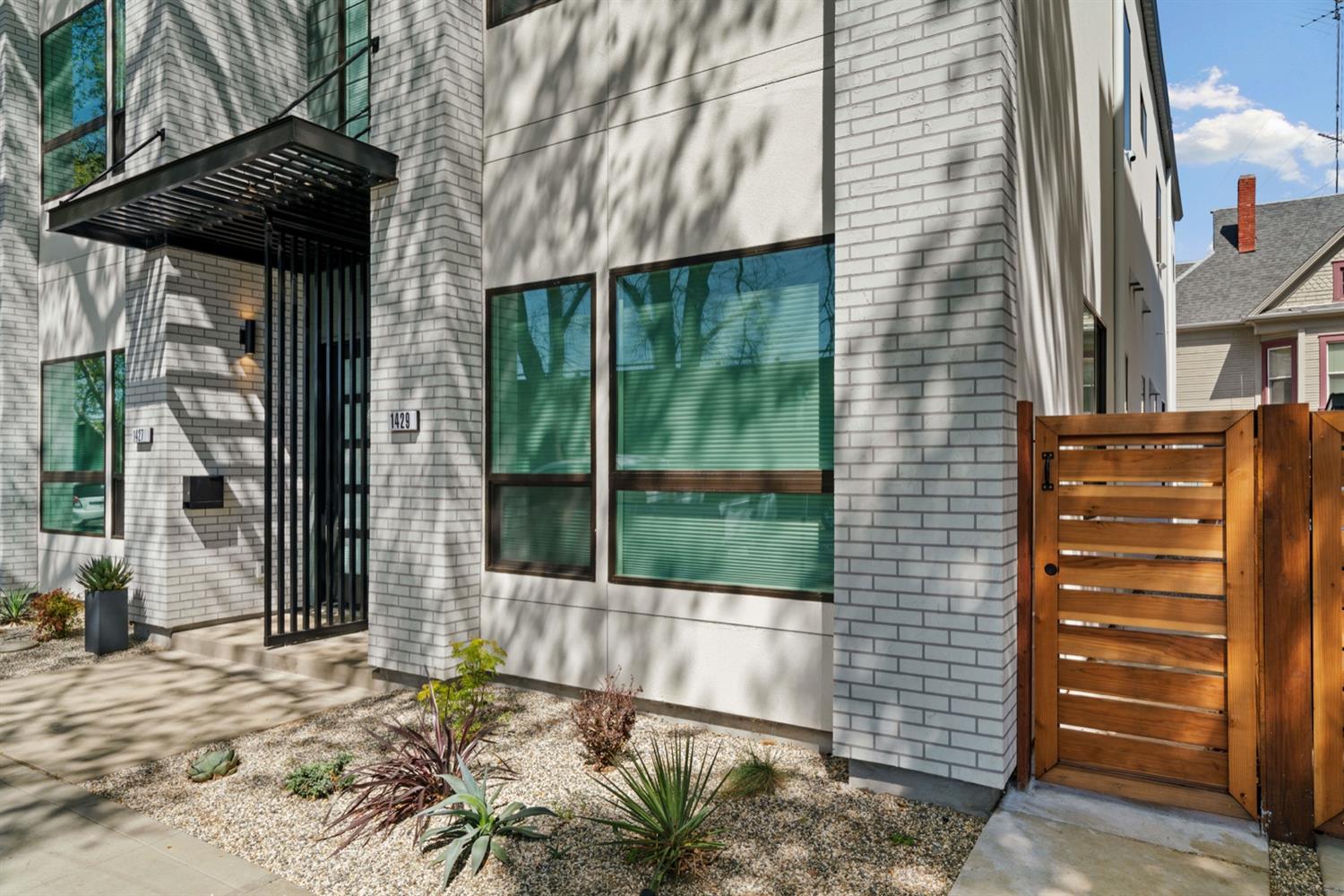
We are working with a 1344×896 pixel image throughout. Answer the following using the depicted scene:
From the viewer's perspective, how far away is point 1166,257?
51.6 ft

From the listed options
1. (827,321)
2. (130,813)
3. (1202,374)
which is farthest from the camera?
(1202,374)

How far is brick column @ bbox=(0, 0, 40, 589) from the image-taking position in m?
9.21

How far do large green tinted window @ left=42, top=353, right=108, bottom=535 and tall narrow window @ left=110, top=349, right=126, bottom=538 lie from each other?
0.58ft

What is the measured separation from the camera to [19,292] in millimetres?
9281

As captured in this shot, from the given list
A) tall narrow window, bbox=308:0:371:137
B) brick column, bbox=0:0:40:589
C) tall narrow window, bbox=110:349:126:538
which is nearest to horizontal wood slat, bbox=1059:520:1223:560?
tall narrow window, bbox=308:0:371:137

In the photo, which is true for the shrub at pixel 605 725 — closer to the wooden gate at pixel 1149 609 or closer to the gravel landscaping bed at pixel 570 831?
the gravel landscaping bed at pixel 570 831

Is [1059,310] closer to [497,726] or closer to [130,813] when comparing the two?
[497,726]

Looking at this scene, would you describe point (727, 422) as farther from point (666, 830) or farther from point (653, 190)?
point (666, 830)

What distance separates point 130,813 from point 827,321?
14.4 ft

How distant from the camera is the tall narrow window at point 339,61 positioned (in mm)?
7113

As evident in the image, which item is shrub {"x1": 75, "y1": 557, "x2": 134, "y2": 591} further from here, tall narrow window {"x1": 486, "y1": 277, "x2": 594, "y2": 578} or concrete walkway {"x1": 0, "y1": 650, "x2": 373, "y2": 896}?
tall narrow window {"x1": 486, "y1": 277, "x2": 594, "y2": 578}

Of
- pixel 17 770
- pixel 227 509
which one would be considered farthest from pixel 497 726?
pixel 227 509

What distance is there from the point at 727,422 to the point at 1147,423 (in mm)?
2174

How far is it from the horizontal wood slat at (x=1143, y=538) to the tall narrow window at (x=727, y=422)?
46.2 inches
